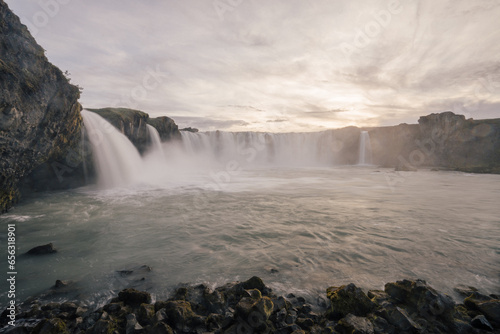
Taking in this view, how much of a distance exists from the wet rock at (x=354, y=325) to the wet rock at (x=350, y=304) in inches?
11.1

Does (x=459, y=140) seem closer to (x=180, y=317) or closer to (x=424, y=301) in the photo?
(x=424, y=301)

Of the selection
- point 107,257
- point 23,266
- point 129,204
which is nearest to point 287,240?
point 107,257

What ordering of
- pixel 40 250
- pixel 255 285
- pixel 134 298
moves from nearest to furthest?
pixel 134 298
pixel 255 285
pixel 40 250

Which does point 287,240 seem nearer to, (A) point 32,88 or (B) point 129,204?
(B) point 129,204

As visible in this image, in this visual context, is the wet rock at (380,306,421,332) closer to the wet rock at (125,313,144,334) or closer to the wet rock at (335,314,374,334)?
the wet rock at (335,314,374,334)

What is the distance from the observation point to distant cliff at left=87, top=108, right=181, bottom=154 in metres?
26.3

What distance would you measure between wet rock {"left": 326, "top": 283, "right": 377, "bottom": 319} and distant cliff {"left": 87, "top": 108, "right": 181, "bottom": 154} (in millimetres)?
28353

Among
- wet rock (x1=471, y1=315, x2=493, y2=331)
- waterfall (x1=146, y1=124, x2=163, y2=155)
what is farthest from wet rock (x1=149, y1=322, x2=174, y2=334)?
waterfall (x1=146, y1=124, x2=163, y2=155)

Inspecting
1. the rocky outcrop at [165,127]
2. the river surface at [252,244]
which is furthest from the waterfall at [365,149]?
the river surface at [252,244]

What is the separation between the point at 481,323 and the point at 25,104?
1739cm

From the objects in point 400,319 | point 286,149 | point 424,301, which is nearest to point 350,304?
point 400,319

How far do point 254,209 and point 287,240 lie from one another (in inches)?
212

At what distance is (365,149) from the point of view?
66.5 metres

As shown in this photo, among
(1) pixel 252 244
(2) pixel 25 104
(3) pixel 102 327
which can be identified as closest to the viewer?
(3) pixel 102 327
